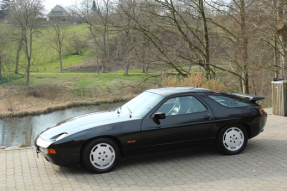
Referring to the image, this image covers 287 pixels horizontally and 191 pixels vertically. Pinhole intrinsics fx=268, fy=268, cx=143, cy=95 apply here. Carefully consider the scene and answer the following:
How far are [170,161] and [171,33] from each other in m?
11.9

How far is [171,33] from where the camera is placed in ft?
52.7

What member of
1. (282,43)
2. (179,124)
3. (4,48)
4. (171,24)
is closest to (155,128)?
(179,124)

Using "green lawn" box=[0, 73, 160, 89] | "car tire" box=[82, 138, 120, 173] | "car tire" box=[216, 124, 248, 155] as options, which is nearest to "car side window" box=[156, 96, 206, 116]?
"car tire" box=[216, 124, 248, 155]

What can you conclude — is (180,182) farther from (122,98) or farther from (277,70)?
(122,98)

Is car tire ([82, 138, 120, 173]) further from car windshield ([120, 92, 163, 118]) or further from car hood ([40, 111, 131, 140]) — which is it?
car windshield ([120, 92, 163, 118])

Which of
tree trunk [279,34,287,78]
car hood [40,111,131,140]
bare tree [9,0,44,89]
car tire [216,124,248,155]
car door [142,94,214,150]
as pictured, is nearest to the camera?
car hood [40,111,131,140]

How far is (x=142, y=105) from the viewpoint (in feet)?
18.4

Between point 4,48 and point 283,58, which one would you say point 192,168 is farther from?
point 4,48

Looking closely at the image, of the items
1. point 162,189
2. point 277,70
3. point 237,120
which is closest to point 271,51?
point 277,70

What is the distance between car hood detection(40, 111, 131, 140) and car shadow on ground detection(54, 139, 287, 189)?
70 cm

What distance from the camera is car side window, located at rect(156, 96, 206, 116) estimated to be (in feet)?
17.4

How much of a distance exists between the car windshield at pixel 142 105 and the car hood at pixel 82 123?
8.9 inches

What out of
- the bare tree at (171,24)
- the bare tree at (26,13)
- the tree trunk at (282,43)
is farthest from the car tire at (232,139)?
the bare tree at (26,13)

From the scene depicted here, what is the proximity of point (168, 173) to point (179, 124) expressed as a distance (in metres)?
0.98
